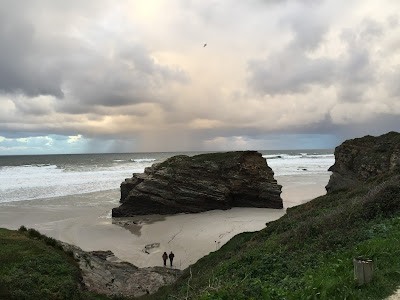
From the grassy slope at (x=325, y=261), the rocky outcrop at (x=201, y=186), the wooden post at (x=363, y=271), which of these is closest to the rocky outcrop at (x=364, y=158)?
the rocky outcrop at (x=201, y=186)

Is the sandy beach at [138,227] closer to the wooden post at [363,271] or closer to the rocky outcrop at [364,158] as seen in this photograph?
the rocky outcrop at [364,158]

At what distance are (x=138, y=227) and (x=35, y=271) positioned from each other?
15625 millimetres

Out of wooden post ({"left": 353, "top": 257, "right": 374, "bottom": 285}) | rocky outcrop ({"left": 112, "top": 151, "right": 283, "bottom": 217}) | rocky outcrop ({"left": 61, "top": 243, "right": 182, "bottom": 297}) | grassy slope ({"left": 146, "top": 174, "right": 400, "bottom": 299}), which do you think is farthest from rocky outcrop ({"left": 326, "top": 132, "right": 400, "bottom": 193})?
wooden post ({"left": 353, "top": 257, "right": 374, "bottom": 285})

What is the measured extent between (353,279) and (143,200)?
87.3ft

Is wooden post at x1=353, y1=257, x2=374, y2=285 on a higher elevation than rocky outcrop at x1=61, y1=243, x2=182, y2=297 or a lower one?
higher

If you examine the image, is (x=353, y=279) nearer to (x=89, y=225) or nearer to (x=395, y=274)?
(x=395, y=274)

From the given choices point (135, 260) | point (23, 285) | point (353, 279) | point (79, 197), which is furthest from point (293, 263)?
point (79, 197)

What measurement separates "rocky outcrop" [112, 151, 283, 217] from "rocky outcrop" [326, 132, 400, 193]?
316 inches

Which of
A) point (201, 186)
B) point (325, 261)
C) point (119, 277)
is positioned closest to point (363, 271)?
point (325, 261)

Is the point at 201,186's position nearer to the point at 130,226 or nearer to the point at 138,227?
the point at 138,227

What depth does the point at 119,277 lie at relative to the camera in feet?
47.3

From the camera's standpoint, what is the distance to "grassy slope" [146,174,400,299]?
5.84 meters

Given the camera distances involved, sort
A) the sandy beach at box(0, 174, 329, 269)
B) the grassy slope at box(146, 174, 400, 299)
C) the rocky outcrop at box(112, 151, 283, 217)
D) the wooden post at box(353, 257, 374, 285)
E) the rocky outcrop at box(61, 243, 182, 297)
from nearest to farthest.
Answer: the wooden post at box(353, 257, 374, 285)
the grassy slope at box(146, 174, 400, 299)
the rocky outcrop at box(61, 243, 182, 297)
the sandy beach at box(0, 174, 329, 269)
the rocky outcrop at box(112, 151, 283, 217)

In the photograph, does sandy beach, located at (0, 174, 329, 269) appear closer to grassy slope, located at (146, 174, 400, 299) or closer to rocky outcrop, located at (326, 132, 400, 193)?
rocky outcrop, located at (326, 132, 400, 193)
